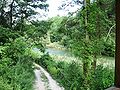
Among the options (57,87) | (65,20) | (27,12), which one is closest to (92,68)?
(57,87)

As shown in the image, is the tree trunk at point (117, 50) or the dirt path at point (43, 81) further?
the dirt path at point (43, 81)

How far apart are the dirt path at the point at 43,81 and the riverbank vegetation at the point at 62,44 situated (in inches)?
7.5

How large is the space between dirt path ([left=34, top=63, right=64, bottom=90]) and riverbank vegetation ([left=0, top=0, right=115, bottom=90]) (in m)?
0.19

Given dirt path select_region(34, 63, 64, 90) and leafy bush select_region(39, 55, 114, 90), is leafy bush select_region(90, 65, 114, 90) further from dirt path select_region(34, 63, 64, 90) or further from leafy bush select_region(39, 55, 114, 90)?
dirt path select_region(34, 63, 64, 90)

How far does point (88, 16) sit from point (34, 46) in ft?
6.91

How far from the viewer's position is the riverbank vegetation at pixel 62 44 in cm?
637

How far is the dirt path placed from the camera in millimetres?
6691

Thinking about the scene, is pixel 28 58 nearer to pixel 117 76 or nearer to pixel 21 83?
pixel 21 83

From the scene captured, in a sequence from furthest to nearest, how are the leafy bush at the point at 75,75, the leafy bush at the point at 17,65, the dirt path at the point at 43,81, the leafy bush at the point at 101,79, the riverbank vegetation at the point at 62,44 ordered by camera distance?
the dirt path at the point at 43,81 → the riverbank vegetation at the point at 62,44 → the leafy bush at the point at 75,75 → the leafy bush at the point at 101,79 → the leafy bush at the point at 17,65

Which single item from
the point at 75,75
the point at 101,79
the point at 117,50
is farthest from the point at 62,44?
the point at 117,50

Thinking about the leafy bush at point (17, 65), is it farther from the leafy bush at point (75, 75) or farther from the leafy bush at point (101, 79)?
the leafy bush at point (101, 79)

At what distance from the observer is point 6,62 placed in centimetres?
660

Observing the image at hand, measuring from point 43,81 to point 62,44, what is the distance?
4.16 feet

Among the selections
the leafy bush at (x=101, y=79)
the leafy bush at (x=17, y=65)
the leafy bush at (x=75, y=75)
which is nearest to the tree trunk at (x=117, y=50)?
the leafy bush at (x=17, y=65)
